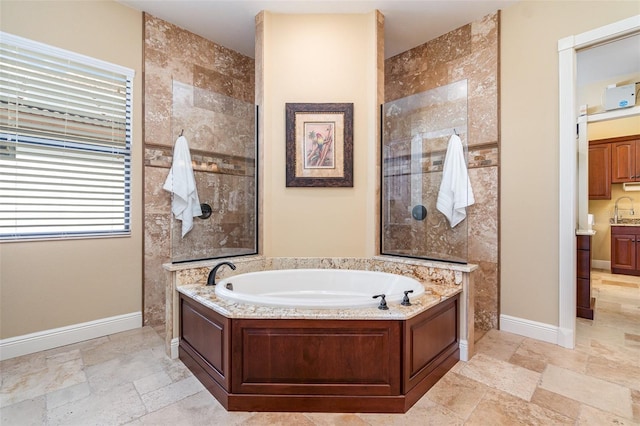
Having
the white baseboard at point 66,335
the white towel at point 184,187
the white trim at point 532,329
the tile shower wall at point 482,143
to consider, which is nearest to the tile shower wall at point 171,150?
the white towel at point 184,187

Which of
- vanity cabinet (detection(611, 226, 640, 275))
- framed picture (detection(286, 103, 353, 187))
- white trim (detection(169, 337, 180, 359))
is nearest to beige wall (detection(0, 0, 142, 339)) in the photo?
white trim (detection(169, 337, 180, 359))

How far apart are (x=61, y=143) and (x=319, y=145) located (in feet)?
A: 6.97

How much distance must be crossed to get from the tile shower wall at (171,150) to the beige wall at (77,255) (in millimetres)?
90

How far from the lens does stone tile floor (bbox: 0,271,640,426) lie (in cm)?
155

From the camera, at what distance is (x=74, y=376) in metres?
1.96

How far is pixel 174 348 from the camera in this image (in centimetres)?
219

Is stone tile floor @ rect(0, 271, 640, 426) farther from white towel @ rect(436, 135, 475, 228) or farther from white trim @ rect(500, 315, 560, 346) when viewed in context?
white towel @ rect(436, 135, 475, 228)

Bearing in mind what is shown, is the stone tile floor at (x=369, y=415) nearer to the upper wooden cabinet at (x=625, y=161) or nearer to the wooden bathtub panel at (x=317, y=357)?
the wooden bathtub panel at (x=317, y=357)

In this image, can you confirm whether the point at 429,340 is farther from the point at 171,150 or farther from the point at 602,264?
the point at 602,264

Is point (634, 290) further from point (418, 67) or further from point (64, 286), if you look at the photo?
point (64, 286)

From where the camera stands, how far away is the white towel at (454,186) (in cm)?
256

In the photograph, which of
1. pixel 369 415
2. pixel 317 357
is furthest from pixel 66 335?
pixel 369 415

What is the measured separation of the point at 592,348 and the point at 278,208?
283 centimetres

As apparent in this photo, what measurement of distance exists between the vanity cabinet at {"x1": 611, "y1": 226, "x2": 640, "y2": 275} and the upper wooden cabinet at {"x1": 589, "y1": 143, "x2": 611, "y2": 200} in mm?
643
